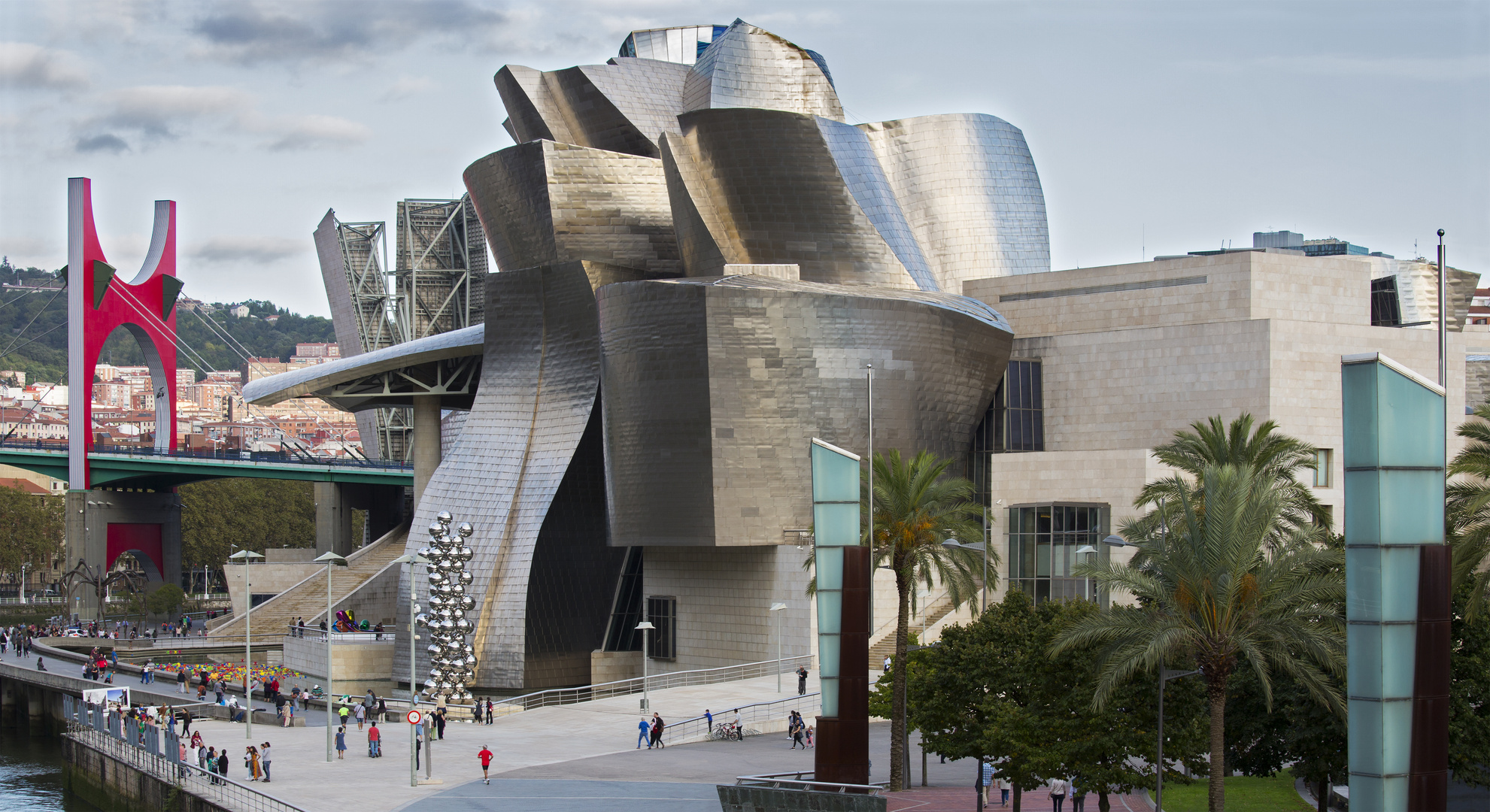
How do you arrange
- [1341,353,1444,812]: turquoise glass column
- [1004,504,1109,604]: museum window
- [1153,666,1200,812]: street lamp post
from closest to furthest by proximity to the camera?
[1341,353,1444,812]: turquoise glass column < [1153,666,1200,812]: street lamp post < [1004,504,1109,604]: museum window

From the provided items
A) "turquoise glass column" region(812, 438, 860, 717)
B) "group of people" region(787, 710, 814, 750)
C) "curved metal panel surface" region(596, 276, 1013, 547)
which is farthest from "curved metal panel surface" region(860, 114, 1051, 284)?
"turquoise glass column" region(812, 438, 860, 717)

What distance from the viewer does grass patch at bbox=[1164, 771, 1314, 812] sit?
26922mm

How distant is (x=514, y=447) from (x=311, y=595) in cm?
2231

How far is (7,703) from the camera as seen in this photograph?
192ft

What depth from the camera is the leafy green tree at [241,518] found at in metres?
108

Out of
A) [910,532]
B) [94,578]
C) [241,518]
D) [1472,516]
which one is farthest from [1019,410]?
[241,518]

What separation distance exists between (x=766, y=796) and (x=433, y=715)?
643 inches

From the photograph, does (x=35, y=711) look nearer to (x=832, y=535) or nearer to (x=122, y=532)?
(x=122, y=532)

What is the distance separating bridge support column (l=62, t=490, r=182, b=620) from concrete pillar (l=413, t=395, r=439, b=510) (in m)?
27.3

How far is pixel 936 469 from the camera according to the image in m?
28.3

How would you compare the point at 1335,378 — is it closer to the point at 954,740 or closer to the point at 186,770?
the point at 954,740

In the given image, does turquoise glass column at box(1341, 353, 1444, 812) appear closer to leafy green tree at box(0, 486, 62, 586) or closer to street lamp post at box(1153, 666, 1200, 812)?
street lamp post at box(1153, 666, 1200, 812)

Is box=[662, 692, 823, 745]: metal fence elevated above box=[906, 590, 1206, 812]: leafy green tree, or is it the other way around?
box=[906, 590, 1206, 812]: leafy green tree

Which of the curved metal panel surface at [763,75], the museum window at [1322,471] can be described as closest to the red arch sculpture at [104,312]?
the curved metal panel surface at [763,75]
